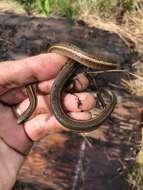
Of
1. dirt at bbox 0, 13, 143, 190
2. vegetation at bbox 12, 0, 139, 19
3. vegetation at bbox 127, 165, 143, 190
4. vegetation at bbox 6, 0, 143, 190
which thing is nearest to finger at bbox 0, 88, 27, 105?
dirt at bbox 0, 13, 143, 190

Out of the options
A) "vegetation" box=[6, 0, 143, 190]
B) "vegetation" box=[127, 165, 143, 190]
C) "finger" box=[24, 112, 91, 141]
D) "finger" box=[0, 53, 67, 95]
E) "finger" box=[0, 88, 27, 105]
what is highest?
"finger" box=[0, 53, 67, 95]

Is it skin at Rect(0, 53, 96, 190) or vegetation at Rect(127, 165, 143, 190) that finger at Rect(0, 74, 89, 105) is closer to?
skin at Rect(0, 53, 96, 190)

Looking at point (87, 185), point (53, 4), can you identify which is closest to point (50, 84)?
point (87, 185)

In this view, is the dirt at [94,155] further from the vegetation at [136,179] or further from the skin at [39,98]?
the skin at [39,98]

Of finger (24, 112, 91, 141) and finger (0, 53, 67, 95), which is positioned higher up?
finger (0, 53, 67, 95)

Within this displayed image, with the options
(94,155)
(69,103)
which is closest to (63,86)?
(69,103)

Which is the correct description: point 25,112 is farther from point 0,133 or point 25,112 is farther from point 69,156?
point 69,156
